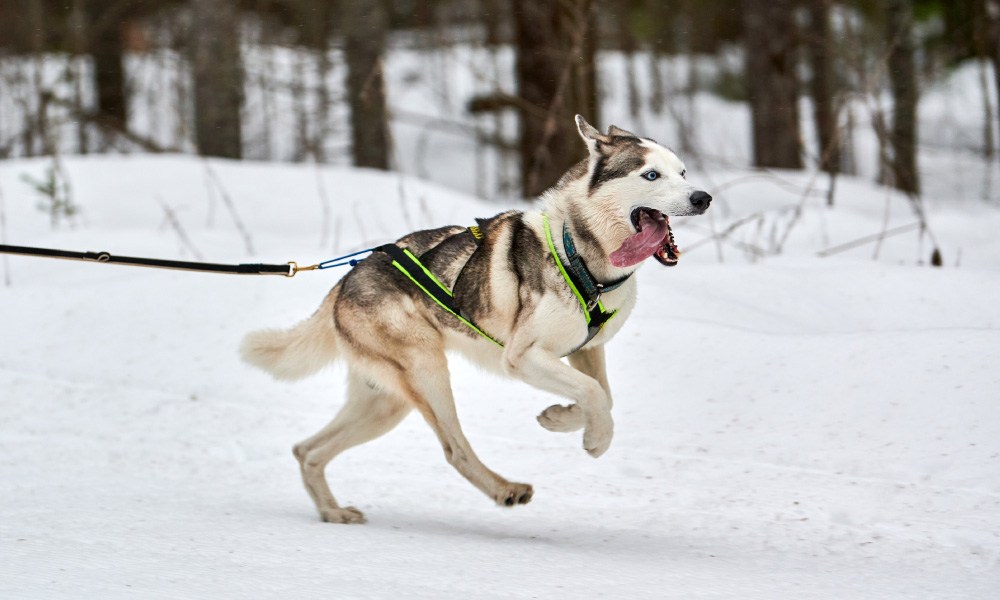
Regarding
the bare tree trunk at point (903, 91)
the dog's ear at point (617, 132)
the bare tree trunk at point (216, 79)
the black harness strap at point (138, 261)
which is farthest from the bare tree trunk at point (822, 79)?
the black harness strap at point (138, 261)

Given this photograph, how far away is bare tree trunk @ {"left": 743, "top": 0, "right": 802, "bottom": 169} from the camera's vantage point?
1435cm

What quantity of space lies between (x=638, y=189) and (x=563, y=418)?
3.00ft

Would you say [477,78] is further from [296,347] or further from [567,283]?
[567,283]

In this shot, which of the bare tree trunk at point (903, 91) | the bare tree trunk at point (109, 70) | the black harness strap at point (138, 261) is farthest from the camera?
the bare tree trunk at point (109, 70)

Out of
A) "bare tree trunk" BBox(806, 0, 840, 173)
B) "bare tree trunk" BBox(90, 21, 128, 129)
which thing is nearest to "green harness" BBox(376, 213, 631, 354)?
"bare tree trunk" BBox(806, 0, 840, 173)

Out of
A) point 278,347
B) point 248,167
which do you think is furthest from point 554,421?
point 248,167

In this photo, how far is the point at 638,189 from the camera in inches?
149

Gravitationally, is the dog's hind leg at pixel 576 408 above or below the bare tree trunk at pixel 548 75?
below

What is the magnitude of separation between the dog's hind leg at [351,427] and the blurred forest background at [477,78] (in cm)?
359

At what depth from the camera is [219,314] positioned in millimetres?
6914

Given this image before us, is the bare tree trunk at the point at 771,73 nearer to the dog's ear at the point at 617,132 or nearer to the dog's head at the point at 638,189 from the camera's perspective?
the dog's ear at the point at 617,132

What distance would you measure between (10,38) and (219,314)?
15.9m

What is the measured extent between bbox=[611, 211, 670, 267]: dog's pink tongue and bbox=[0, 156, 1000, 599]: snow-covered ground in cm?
104

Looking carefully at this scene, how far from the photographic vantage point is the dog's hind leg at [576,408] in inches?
159
